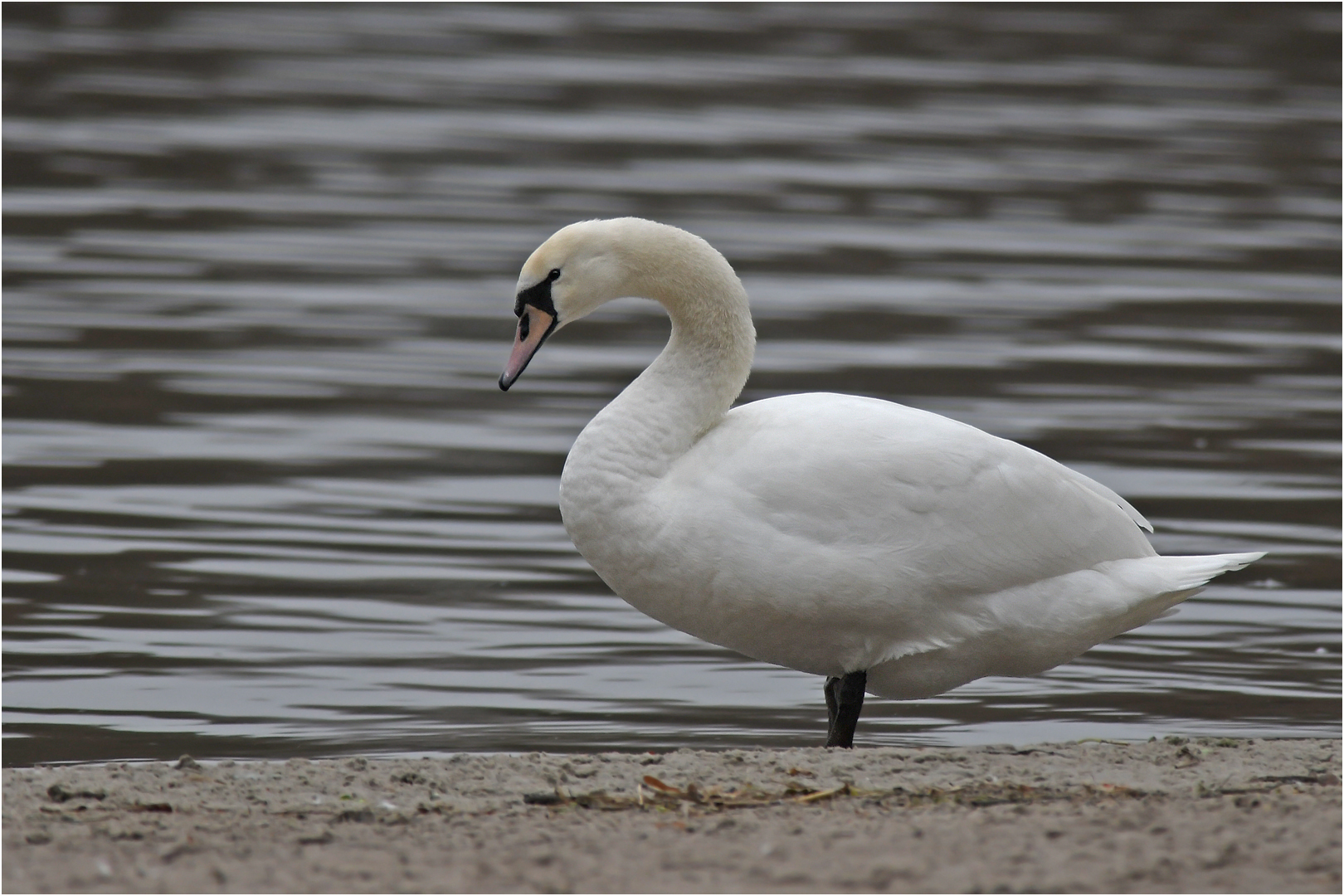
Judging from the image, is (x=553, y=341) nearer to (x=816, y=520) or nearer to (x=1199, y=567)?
(x=1199, y=567)

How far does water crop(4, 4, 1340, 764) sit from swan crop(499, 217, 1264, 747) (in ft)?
3.19

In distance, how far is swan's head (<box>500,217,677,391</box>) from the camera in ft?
20.8

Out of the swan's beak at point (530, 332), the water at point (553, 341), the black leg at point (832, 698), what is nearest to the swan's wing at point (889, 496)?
the black leg at point (832, 698)

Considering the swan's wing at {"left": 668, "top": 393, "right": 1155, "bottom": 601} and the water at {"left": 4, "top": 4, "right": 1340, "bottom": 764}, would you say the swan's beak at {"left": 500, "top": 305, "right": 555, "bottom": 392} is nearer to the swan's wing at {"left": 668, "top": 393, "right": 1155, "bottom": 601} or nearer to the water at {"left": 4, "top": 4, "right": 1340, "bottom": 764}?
the swan's wing at {"left": 668, "top": 393, "right": 1155, "bottom": 601}

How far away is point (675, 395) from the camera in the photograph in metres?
6.25

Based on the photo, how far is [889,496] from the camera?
5.96 metres

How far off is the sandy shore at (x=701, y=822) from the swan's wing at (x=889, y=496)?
0.53m

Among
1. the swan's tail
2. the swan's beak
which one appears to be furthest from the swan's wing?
the swan's beak

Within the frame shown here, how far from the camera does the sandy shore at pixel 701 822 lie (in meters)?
4.23

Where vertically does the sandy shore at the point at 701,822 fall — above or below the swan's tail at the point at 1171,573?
below

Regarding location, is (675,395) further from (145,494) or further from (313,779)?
(145,494)

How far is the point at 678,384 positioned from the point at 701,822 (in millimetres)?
1836

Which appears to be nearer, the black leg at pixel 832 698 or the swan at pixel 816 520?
the swan at pixel 816 520

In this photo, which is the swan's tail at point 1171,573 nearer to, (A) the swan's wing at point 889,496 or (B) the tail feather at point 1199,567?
(B) the tail feather at point 1199,567
